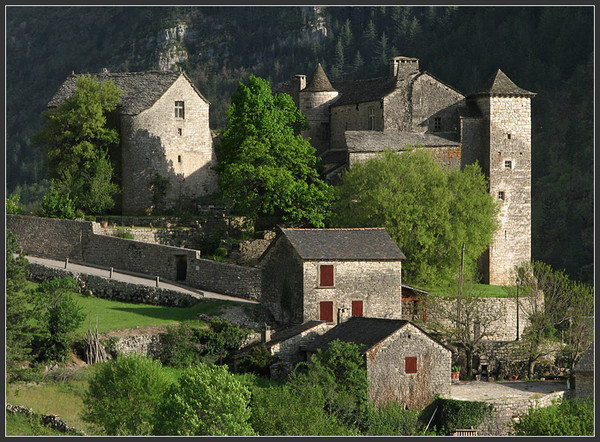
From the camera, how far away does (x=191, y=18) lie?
17512cm

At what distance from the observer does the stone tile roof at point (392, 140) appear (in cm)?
6519

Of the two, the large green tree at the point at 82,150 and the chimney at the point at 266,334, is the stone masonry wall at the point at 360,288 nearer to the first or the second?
the chimney at the point at 266,334

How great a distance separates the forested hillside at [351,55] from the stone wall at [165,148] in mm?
40746

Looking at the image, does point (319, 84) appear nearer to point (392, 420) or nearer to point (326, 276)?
point (326, 276)

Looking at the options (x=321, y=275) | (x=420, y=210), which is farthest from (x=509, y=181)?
(x=321, y=275)

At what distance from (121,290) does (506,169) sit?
2450cm

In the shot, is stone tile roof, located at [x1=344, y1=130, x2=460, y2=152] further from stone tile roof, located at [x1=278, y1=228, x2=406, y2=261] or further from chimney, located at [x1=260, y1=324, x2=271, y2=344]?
chimney, located at [x1=260, y1=324, x2=271, y2=344]

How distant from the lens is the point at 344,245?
52.8 m

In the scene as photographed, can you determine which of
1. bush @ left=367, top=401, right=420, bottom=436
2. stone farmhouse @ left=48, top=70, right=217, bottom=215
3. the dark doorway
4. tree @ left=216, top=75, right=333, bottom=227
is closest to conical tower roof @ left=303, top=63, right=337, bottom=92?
stone farmhouse @ left=48, top=70, right=217, bottom=215

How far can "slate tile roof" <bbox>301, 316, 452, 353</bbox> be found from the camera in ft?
153

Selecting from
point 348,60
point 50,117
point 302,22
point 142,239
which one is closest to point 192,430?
point 142,239

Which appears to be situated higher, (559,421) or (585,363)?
(585,363)

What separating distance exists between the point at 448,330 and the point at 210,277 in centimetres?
1166

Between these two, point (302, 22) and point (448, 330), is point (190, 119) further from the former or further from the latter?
point (302, 22)
